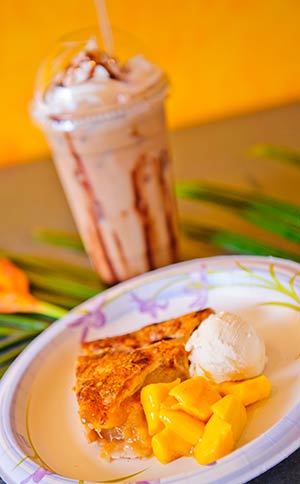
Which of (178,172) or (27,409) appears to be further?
(178,172)

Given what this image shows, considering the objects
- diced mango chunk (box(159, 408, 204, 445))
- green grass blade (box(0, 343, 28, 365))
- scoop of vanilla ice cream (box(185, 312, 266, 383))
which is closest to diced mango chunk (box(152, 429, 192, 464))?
diced mango chunk (box(159, 408, 204, 445))

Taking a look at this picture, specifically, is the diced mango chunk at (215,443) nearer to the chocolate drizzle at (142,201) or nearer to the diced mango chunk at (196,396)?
the diced mango chunk at (196,396)

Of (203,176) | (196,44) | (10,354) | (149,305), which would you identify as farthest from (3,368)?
(196,44)

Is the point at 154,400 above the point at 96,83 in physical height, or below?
below

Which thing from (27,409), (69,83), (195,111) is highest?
(69,83)

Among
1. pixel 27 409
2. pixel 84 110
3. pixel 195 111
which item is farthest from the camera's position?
pixel 195 111

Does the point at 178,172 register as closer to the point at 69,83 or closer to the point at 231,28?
the point at 231,28

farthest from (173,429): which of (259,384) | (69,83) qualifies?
(69,83)

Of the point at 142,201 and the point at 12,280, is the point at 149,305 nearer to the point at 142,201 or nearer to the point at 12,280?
the point at 142,201
